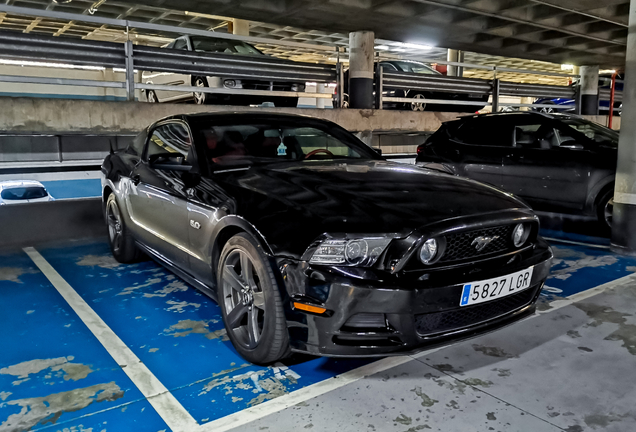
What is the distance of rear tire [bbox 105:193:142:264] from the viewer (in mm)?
4602

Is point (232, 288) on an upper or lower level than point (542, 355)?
upper

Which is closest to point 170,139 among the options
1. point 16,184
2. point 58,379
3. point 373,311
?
point 58,379

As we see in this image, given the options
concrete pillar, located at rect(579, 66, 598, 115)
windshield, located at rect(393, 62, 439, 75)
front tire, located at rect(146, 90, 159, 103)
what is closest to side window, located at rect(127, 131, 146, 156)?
front tire, located at rect(146, 90, 159, 103)

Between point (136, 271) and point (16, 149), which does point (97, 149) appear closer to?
point (16, 149)

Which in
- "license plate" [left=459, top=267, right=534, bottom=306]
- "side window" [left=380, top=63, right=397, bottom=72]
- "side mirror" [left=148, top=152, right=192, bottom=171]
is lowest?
"license plate" [left=459, top=267, right=534, bottom=306]

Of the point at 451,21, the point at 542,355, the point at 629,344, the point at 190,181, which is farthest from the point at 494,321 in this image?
the point at 451,21

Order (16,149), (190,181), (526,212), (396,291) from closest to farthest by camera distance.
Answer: (396,291) < (526,212) < (190,181) < (16,149)

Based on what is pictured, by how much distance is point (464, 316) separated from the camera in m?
2.49

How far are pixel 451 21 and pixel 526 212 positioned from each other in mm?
7701

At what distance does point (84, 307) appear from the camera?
12.1ft

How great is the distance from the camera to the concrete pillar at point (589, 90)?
45.1ft

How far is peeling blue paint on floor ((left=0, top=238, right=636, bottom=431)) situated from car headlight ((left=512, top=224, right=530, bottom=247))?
3.48 ft

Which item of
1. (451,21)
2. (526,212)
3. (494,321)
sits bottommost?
(494,321)

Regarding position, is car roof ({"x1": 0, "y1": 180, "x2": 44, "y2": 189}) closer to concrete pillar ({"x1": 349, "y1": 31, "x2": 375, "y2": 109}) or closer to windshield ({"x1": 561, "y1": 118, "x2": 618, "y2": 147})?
concrete pillar ({"x1": 349, "y1": 31, "x2": 375, "y2": 109})
